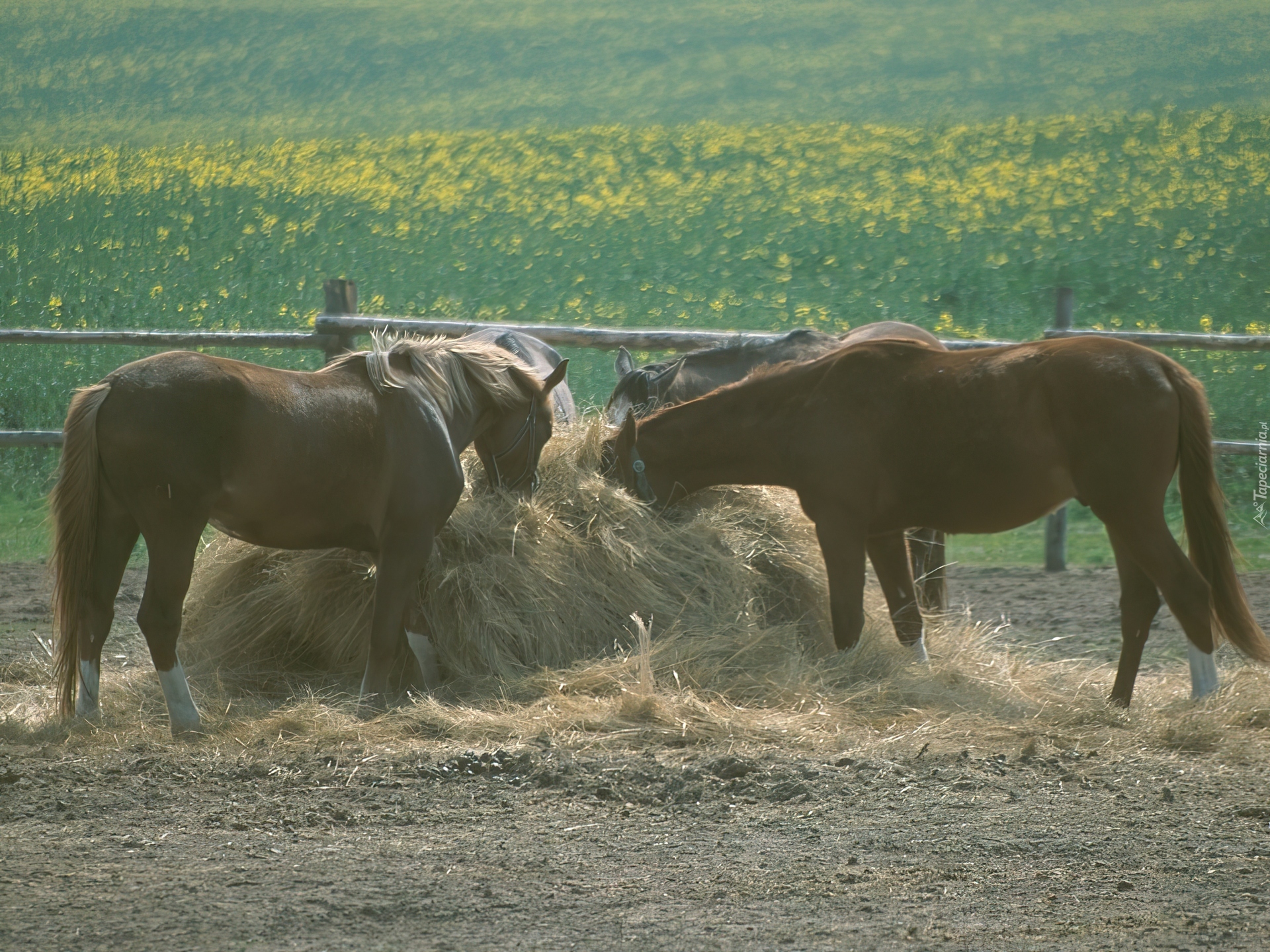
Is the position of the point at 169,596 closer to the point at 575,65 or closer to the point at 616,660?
the point at 616,660

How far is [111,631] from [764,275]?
998 centimetres

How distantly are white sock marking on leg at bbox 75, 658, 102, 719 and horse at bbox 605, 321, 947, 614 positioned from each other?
2.50 meters

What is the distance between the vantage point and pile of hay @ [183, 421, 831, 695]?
4.66m

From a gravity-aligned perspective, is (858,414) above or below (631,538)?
above

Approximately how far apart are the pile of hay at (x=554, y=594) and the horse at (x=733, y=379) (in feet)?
1.28

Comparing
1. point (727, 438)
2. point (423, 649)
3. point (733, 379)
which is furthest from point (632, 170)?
point (423, 649)

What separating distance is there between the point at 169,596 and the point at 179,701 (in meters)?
0.41

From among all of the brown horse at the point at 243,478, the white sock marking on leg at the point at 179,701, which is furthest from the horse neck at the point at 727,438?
the white sock marking on leg at the point at 179,701

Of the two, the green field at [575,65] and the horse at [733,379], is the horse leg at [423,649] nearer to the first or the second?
the horse at [733,379]

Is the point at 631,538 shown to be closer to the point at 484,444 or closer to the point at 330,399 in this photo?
the point at 484,444

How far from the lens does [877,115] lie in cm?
1825

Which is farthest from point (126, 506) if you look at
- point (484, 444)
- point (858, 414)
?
point (858, 414)

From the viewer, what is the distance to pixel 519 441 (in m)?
4.93

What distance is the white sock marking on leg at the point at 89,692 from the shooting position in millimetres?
4129
